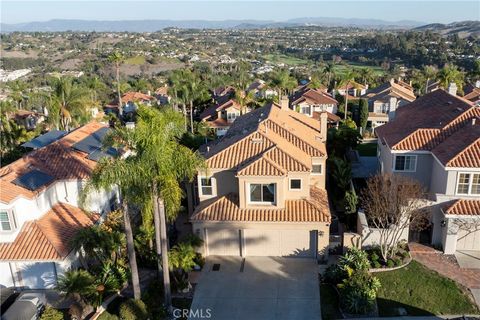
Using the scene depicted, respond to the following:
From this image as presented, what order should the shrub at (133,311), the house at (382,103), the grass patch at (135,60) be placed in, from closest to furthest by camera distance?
the shrub at (133,311) → the house at (382,103) → the grass patch at (135,60)

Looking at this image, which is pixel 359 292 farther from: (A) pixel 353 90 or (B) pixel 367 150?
(A) pixel 353 90

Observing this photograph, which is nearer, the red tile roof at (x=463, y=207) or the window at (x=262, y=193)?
the red tile roof at (x=463, y=207)

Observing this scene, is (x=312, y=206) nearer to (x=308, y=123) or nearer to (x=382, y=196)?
(x=382, y=196)

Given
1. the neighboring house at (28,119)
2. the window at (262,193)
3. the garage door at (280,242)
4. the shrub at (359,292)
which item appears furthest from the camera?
the neighboring house at (28,119)

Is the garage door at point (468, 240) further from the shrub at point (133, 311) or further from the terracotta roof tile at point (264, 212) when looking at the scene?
the shrub at point (133, 311)

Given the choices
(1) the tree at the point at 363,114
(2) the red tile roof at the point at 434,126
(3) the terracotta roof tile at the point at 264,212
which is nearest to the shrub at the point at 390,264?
(3) the terracotta roof tile at the point at 264,212

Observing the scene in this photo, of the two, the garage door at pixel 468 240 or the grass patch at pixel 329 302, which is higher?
the garage door at pixel 468 240

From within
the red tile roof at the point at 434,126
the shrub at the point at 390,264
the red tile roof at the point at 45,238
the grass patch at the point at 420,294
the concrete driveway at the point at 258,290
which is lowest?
the concrete driveway at the point at 258,290

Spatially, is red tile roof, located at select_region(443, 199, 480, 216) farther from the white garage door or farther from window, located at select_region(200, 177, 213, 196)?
the white garage door
